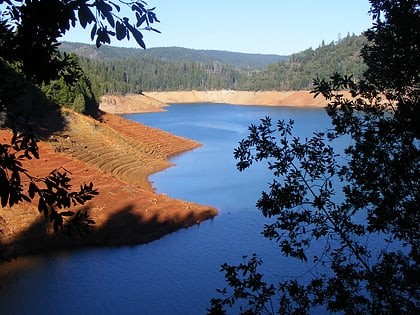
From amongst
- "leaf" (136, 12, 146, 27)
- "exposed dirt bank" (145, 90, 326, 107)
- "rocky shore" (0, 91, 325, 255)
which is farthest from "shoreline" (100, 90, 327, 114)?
"leaf" (136, 12, 146, 27)

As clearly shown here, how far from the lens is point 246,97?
404 feet

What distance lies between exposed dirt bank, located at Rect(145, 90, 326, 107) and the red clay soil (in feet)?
206

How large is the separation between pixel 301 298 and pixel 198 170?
90.2 ft

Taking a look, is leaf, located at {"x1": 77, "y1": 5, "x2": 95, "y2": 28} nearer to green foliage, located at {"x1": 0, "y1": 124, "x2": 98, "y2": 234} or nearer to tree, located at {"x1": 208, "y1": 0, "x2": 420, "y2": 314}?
green foliage, located at {"x1": 0, "y1": 124, "x2": 98, "y2": 234}

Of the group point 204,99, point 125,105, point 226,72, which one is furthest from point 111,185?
point 226,72

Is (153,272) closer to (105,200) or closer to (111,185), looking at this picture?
(105,200)

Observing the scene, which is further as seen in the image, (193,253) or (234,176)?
(234,176)

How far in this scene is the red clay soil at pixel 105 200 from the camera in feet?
55.9

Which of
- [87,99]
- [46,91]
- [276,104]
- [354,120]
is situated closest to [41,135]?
[46,91]

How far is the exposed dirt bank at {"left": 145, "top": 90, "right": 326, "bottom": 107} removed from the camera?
101m

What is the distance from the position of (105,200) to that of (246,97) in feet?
344

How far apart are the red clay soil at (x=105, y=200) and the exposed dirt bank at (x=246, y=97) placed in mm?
62898

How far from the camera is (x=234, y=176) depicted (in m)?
28.6

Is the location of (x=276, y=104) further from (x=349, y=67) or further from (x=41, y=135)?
(x=41, y=135)
